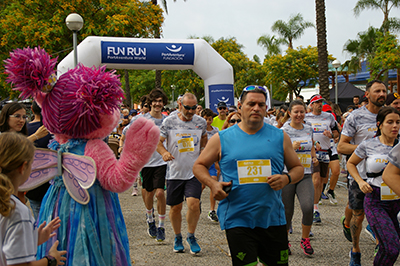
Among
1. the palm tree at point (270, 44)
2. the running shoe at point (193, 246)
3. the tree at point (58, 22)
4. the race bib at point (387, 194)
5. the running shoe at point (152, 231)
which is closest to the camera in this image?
the race bib at point (387, 194)

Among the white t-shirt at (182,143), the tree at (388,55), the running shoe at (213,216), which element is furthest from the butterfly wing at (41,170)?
the tree at (388,55)

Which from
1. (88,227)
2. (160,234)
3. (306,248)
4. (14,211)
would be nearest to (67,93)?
(88,227)

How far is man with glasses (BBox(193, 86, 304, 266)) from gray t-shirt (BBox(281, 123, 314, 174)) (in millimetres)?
2325

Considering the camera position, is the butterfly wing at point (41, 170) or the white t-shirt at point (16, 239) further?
the butterfly wing at point (41, 170)

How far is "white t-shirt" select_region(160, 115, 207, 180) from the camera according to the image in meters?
5.54

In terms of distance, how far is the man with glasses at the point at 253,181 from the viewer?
312 centimetres

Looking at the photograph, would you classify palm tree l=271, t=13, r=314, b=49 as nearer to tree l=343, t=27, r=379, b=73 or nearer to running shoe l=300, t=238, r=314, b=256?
tree l=343, t=27, r=379, b=73

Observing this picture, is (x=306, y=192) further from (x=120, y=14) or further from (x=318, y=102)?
(x=120, y=14)

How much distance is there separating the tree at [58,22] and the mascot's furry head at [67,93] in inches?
525

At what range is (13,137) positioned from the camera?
202 cm

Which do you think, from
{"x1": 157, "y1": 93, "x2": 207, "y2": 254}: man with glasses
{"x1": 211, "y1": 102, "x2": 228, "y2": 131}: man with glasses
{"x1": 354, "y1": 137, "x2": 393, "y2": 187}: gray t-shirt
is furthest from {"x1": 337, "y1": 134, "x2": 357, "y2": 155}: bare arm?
{"x1": 211, "y1": 102, "x2": 228, "y2": 131}: man with glasses

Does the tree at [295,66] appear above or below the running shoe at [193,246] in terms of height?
above

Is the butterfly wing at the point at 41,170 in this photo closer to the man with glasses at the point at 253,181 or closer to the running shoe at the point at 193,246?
the man with glasses at the point at 253,181

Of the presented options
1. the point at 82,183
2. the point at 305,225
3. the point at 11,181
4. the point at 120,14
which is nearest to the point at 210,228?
the point at 305,225
